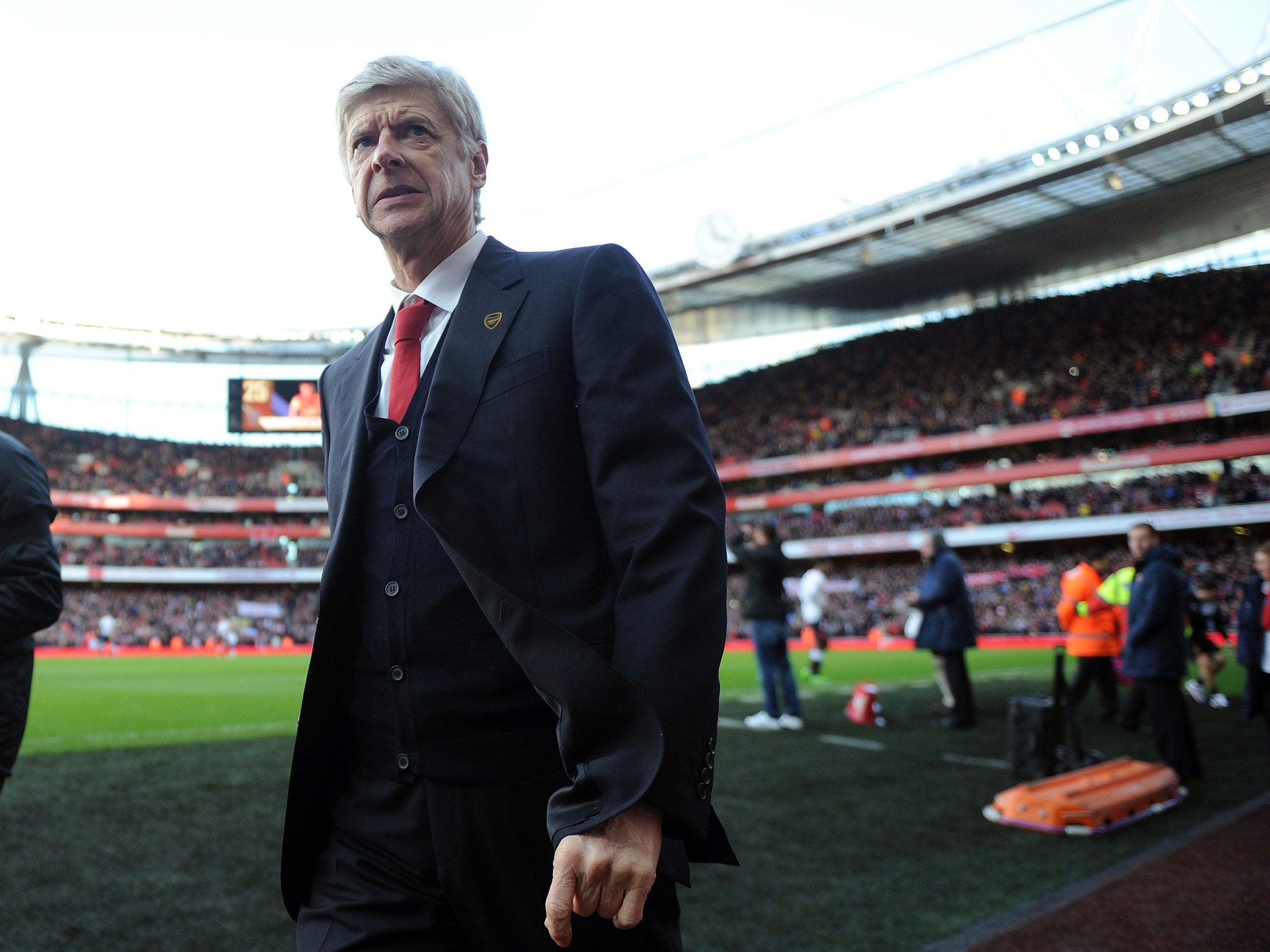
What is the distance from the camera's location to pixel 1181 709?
6.51 meters

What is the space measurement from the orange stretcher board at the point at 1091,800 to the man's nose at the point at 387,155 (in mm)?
5260

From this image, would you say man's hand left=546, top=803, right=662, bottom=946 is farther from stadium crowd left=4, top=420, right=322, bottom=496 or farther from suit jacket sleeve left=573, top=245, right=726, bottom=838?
stadium crowd left=4, top=420, right=322, bottom=496

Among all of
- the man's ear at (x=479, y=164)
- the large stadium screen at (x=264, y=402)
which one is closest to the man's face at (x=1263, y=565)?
the man's ear at (x=479, y=164)

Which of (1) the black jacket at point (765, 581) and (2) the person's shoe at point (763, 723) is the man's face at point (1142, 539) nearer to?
(1) the black jacket at point (765, 581)

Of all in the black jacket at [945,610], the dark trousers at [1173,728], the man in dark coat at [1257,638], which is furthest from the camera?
the black jacket at [945,610]

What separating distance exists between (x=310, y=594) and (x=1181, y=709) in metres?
47.9

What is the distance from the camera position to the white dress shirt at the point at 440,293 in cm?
169

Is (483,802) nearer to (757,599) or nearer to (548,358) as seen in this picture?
(548,358)

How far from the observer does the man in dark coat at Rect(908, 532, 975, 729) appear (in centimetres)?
908

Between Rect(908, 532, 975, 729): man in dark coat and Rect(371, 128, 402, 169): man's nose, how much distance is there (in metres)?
8.15

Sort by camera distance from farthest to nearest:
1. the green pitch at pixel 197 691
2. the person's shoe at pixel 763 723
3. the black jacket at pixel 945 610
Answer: the green pitch at pixel 197 691 < the person's shoe at pixel 763 723 < the black jacket at pixel 945 610

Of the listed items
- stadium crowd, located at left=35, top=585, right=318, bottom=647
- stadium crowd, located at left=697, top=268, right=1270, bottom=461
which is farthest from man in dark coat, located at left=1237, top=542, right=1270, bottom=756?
stadium crowd, located at left=35, top=585, right=318, bottom=647

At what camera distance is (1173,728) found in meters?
6.42

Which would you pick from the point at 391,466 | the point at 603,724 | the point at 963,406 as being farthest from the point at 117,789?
the point at 963,406
